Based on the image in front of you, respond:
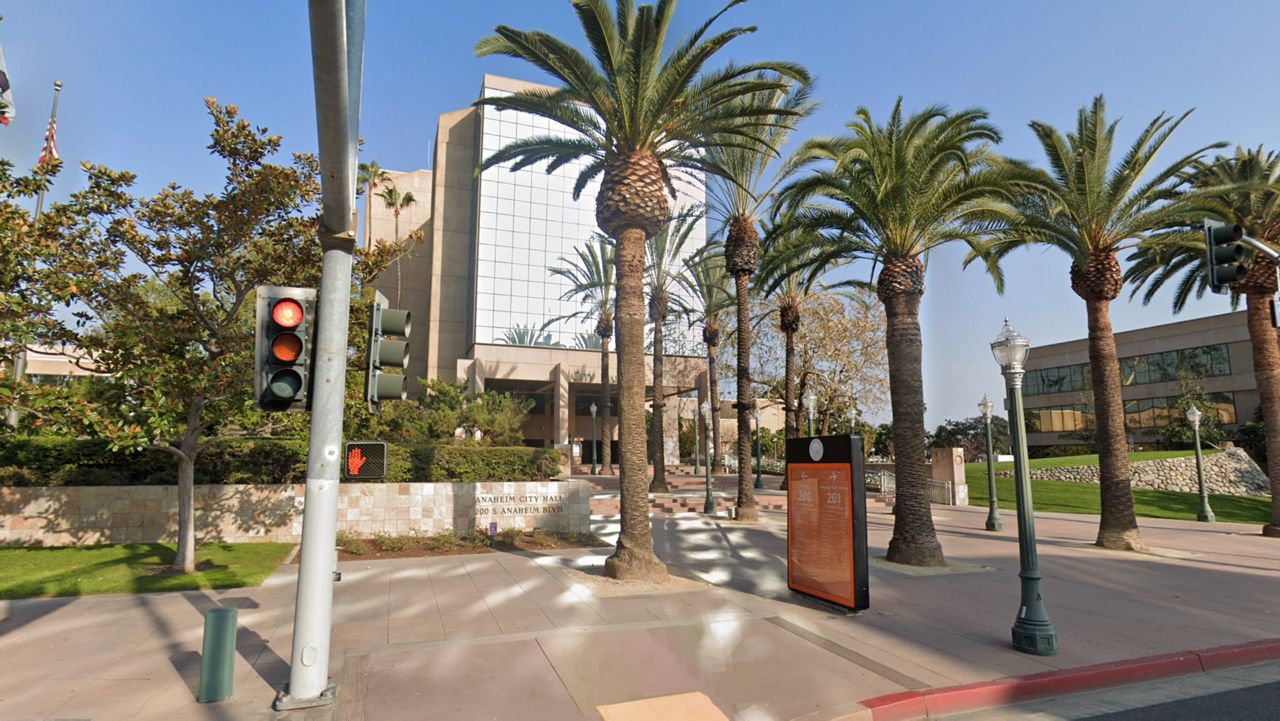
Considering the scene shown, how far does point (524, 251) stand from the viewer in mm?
53219

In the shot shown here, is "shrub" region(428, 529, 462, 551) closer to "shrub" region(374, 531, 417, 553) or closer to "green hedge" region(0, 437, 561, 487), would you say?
"shrub" region(374, 531, 417, 553)

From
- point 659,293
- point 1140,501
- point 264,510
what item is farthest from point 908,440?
point 1140,501

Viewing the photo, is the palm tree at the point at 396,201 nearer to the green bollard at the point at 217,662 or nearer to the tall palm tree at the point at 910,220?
the tall palm tree at the point at 910,220

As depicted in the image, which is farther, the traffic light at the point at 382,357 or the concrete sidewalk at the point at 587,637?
the traffic light at the point at 382,357

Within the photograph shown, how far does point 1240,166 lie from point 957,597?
18.9m

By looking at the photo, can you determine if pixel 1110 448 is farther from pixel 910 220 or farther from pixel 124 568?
pixel 124 568

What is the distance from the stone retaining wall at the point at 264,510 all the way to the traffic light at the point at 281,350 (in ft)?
36.5

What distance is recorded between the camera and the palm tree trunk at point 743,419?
20797mm

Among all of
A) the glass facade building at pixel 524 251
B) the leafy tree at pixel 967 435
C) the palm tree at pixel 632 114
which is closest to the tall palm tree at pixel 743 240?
the palm tree at pixel 632 114

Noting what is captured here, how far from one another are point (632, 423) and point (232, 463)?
990cm

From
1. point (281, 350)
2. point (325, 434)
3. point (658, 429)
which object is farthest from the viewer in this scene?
point (658, 429)

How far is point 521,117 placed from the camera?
5384 cm

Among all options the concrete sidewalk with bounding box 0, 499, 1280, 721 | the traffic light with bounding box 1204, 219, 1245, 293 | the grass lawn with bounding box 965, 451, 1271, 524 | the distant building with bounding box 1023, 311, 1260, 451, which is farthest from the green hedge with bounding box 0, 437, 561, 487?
the distant building with bounding box 1023, 311, 1260, 451

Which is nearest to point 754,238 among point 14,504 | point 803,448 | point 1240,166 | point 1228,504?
point 803,448
